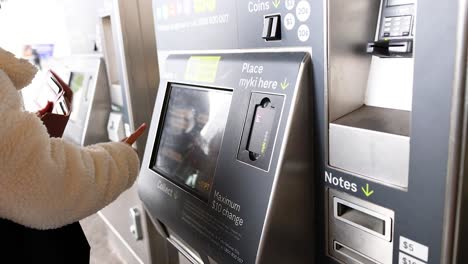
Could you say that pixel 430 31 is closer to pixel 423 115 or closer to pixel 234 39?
pixel 423 115

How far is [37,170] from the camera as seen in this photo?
91 centimetres

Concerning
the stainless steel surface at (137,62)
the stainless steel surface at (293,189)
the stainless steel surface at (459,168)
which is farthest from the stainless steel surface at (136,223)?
the stainless steel surface at (459,168)

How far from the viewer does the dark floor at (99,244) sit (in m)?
2.94

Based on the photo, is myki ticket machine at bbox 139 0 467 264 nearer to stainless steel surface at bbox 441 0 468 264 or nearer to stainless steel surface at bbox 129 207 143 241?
stainless steel surface at bbox 441 0 468 264

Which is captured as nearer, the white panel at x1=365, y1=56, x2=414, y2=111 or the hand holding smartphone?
the white panel at x1=365, y1=56, x2=414, y2=111

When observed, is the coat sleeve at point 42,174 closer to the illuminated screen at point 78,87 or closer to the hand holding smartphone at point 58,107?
the hand holding smartphone at point 58,107

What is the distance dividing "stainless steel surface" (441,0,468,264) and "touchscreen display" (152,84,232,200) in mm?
613

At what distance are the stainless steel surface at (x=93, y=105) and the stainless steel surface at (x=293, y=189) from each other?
69.8 inches

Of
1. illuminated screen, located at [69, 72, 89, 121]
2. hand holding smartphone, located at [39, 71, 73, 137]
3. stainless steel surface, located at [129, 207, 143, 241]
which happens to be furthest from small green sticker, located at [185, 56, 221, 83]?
illuminated screen, located at [69, 72, 89, 121]

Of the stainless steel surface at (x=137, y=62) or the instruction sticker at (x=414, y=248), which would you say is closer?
the instruction sticker at (x=414, y=248)

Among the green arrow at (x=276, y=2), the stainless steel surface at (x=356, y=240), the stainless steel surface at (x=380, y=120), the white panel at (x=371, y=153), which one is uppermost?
the green arrow at (x=276, y=2)

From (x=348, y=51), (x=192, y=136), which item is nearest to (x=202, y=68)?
(x=192, y=136)

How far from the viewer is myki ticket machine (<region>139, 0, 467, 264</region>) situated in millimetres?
744

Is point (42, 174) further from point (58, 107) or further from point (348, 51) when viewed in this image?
point (348, 51)
